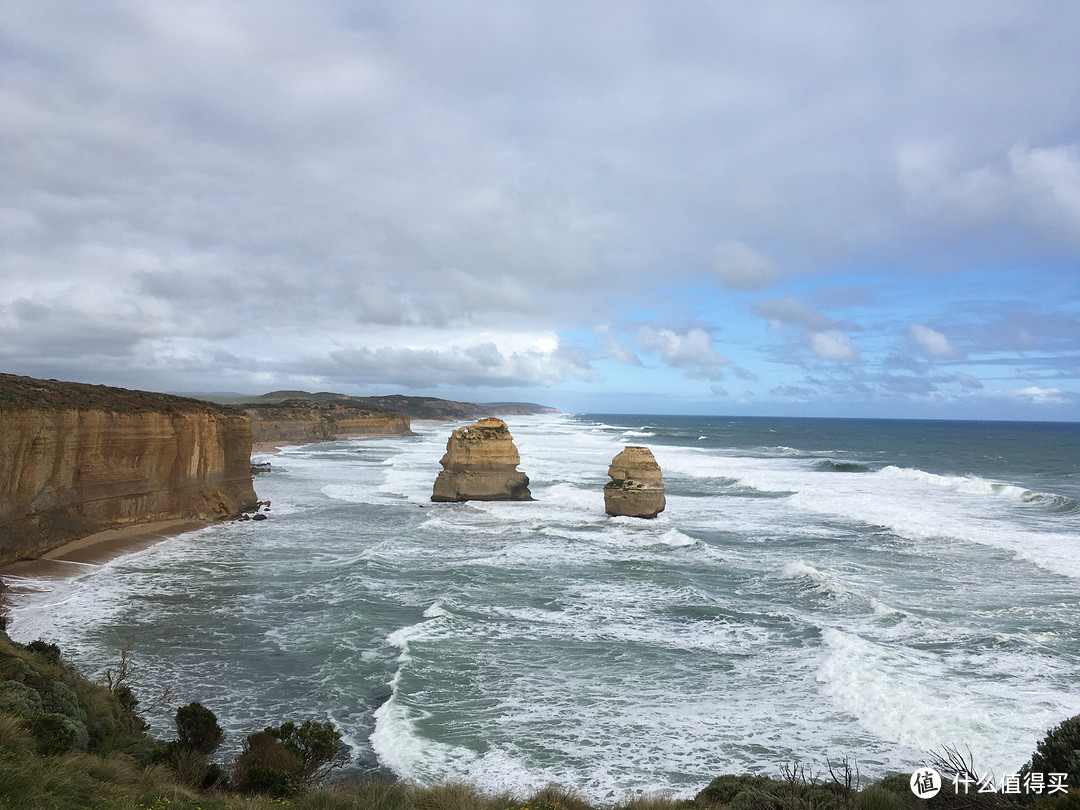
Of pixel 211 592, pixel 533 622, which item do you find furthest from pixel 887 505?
pixel 211 592

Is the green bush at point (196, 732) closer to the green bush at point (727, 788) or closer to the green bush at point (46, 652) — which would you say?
the green bush at point (46, 652)

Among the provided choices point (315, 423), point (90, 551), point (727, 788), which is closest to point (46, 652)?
point (727, 788)

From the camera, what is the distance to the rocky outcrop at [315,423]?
82.4 meters

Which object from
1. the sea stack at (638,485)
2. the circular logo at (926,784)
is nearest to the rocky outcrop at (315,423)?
the sea stack at (638,485)

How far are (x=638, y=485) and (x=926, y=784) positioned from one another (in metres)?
22.7

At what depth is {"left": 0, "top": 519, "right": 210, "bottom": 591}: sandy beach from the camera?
1881 centimetres

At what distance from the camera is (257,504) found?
1266 inches

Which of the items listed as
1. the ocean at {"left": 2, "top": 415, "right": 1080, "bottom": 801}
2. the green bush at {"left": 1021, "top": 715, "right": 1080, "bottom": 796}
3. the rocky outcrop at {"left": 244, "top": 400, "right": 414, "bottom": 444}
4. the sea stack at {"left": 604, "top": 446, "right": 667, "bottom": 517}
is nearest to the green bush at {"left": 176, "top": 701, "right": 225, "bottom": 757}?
the ocean at {"left": 2, "top": 415, "right": 1080, "bottom": 801}

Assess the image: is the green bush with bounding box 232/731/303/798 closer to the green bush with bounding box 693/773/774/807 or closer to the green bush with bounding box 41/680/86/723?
the green bush with bounding box 41/680/86/723

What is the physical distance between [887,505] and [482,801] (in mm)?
33863

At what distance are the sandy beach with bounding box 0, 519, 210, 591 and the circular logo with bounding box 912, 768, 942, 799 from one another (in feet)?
65.7

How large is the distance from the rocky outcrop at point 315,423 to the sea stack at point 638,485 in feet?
175

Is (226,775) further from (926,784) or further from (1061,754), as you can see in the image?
(1061,754)

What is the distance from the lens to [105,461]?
24016mm
